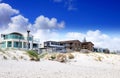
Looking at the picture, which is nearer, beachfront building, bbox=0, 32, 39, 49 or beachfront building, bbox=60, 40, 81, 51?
beachfront building, bbox=0, 32, 39, 49

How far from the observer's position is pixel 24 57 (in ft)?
112

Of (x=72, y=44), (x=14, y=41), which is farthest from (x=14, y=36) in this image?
(x=72, y=44)

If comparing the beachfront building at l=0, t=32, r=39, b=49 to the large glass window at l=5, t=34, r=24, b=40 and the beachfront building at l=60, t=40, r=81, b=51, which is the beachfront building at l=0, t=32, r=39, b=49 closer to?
the large glass window at l=5, t=34, r=24, b=40

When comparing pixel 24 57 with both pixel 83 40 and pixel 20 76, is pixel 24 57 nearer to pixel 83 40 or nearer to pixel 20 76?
pixel 20 76

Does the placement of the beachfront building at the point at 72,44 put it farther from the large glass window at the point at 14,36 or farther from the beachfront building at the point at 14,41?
the large glass window at the point at 14,36

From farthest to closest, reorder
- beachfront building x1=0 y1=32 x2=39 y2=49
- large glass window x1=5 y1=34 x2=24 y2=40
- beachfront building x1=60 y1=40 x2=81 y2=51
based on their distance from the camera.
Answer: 1. beachfront building x1=60 y1=40 x2=81 y2=51
2. large glass window x1=5 y1=34 x2=24 y2=40
3. beachfront building x1=0 y1=32 x2=39 y2=49

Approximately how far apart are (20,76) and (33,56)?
58.3ft

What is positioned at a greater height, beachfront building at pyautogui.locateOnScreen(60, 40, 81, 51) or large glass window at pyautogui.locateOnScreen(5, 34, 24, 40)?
large glass window at pyautogui.locateOnScreen(5, 34, 24, 40)

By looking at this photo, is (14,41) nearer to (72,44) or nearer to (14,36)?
(14,36)

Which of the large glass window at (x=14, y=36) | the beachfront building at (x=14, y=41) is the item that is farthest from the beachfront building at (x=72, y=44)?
the large glass window at (x=14, y=36)

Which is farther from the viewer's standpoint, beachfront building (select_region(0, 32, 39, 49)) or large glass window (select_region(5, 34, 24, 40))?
large glass window (select_region(5, 34, 24, 40))

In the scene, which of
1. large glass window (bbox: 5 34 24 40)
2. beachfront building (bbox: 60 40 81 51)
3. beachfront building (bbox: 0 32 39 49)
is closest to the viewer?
beachfront building (bbox: 0 32 39 49)

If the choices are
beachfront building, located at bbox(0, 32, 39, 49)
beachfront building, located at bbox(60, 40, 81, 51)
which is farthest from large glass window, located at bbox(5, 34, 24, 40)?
beachfront building, located at bbox(60, 40, 81, 51)

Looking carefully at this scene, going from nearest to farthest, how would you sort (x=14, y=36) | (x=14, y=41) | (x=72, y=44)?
(x=14, y=41) < (x=14, y=36) < (x=72, y=44)
